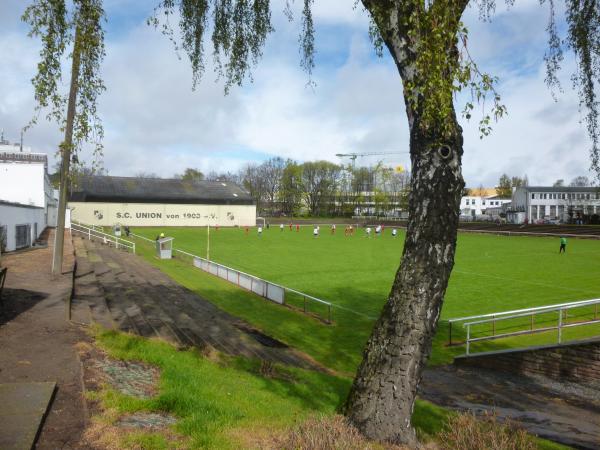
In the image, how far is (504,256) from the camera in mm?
36438

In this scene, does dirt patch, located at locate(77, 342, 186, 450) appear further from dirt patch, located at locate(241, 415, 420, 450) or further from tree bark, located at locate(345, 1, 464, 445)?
tree bark, located at locate(345, 1, 464, 445)

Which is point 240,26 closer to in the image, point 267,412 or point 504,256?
point 267,412

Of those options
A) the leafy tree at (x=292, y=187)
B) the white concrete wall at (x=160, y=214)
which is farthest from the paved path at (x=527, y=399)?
the leafy tree at (x=292, y=187)

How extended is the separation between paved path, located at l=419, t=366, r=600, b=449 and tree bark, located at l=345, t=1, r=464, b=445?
2.63 m

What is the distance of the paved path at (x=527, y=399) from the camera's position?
741cm

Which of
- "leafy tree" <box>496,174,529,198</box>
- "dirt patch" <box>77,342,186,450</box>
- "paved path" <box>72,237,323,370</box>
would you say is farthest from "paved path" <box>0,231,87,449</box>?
"leafy tree" <box>496,174,529,198</box>

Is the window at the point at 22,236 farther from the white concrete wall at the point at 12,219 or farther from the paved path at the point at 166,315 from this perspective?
the paved path at the point at 166,315

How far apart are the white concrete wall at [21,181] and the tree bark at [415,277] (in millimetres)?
36919

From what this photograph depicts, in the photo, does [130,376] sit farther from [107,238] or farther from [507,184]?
[507,184]

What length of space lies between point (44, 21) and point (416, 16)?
17.5ft

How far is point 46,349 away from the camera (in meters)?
7.46

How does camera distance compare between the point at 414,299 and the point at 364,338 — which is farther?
the point at 364,338

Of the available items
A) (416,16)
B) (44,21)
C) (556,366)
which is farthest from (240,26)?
(556,366)

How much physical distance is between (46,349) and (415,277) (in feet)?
19.4
